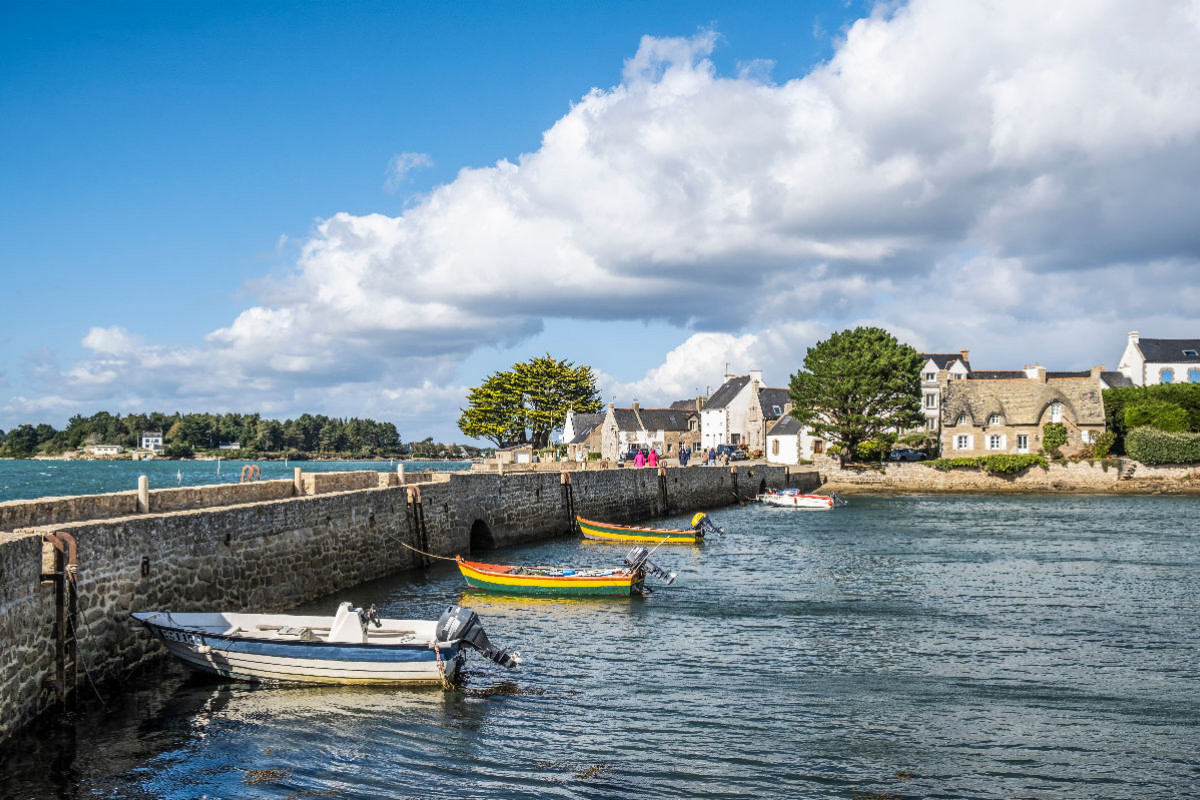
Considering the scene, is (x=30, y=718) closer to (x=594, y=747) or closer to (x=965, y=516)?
(x=594, y=747)

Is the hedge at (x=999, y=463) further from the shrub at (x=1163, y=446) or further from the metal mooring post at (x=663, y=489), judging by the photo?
the metal mooring post at (x=663, y=489)

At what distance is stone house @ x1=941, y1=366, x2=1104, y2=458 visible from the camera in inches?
2844

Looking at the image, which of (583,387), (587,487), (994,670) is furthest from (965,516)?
(583,387)

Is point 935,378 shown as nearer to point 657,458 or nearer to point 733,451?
point 733,451

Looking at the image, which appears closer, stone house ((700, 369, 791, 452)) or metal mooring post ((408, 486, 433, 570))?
metal mooring post ((408, 486, 433, 570))

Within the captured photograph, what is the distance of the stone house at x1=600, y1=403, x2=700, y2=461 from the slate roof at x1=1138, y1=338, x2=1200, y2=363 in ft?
Result: 151

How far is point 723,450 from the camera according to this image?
78750 millimetres

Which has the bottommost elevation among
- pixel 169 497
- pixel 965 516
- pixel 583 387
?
pixel 965 516

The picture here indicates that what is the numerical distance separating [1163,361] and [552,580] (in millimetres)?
87162

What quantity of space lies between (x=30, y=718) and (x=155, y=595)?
3.90m

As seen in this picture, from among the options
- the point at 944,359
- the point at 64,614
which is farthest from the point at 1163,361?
the point at 64,614

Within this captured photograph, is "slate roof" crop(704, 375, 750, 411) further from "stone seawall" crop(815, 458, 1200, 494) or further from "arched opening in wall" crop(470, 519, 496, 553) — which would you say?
"arched opening in wall" crop(470, 519, 496, 553)

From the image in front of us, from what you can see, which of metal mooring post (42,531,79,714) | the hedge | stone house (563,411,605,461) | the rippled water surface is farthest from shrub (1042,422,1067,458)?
metal mooring post (42,531,79,714)

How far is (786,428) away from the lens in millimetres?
81750
